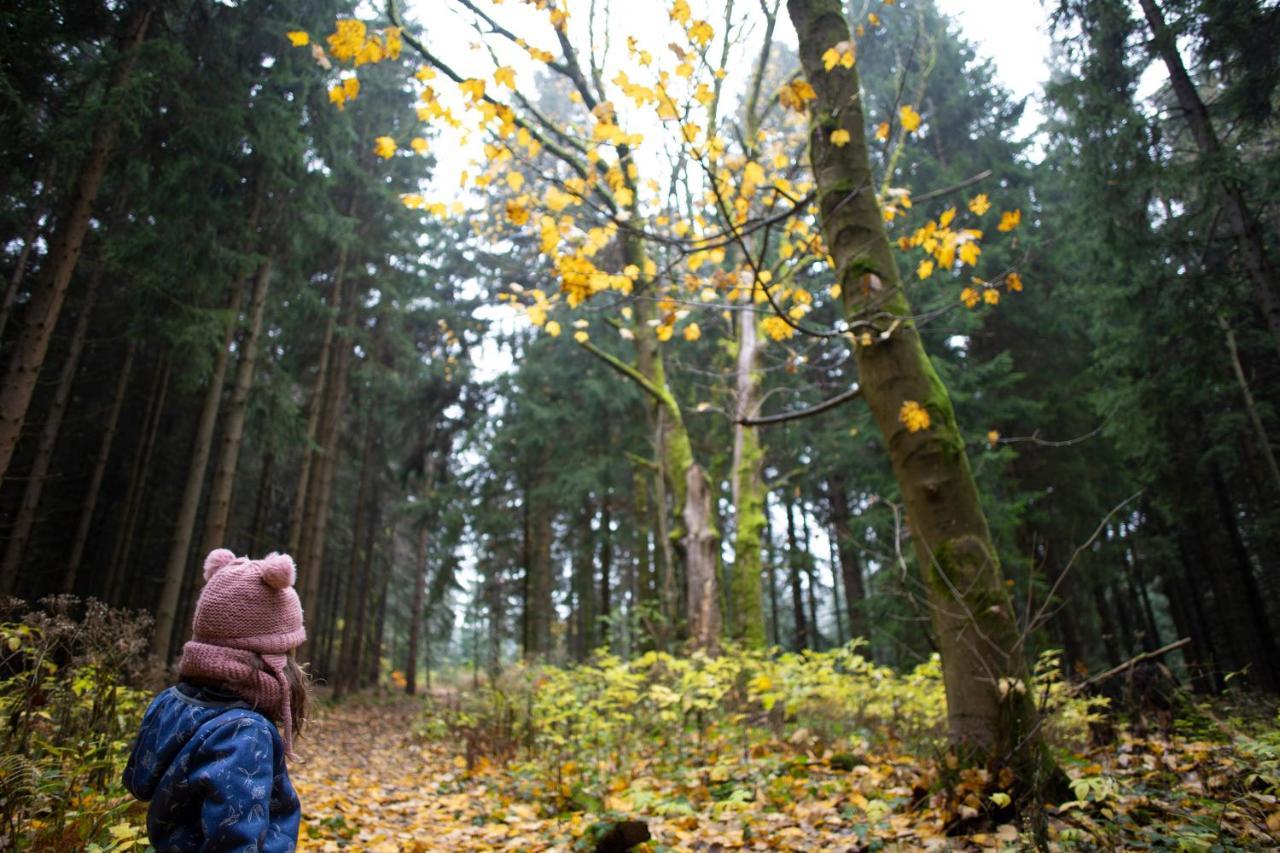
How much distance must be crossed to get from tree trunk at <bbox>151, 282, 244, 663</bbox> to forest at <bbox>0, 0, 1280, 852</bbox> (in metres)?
0.07

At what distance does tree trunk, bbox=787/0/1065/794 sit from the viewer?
10.4 ft

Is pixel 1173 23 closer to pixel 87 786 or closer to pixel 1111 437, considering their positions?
pixel 1111 437

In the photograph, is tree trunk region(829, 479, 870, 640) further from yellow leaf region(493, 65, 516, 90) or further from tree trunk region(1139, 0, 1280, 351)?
yellow leaf region(493, 65, 516, 90)

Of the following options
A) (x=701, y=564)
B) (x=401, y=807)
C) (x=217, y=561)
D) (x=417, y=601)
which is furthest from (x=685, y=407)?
(x=417, y=601)

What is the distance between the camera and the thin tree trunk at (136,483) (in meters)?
11.6

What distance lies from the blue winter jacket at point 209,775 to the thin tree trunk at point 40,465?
8997mm

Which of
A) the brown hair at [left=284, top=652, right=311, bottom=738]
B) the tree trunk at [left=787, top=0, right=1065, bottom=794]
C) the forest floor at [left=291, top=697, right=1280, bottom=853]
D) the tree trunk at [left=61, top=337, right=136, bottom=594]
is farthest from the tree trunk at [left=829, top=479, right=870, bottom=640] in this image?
the tree trunk at [left=61, top=337, right=136, bottom=594]

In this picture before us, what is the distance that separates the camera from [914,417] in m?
3.42

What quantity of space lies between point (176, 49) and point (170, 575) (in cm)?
665

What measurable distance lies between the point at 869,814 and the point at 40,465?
1181cm

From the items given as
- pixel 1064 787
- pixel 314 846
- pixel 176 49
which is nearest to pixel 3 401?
pixel 176 49

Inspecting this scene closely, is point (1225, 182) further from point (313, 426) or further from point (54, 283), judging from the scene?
point (313, 426)

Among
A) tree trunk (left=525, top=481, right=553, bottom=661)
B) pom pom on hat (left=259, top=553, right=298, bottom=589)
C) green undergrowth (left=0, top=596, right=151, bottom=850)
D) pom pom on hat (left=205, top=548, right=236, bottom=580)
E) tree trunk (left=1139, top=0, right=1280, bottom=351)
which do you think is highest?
tree trunk (left=1139, top=0, right=1280, bottom=351)

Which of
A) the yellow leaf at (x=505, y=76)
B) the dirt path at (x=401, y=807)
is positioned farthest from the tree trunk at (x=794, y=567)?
the yellow leaf at (x=505, y=76)
